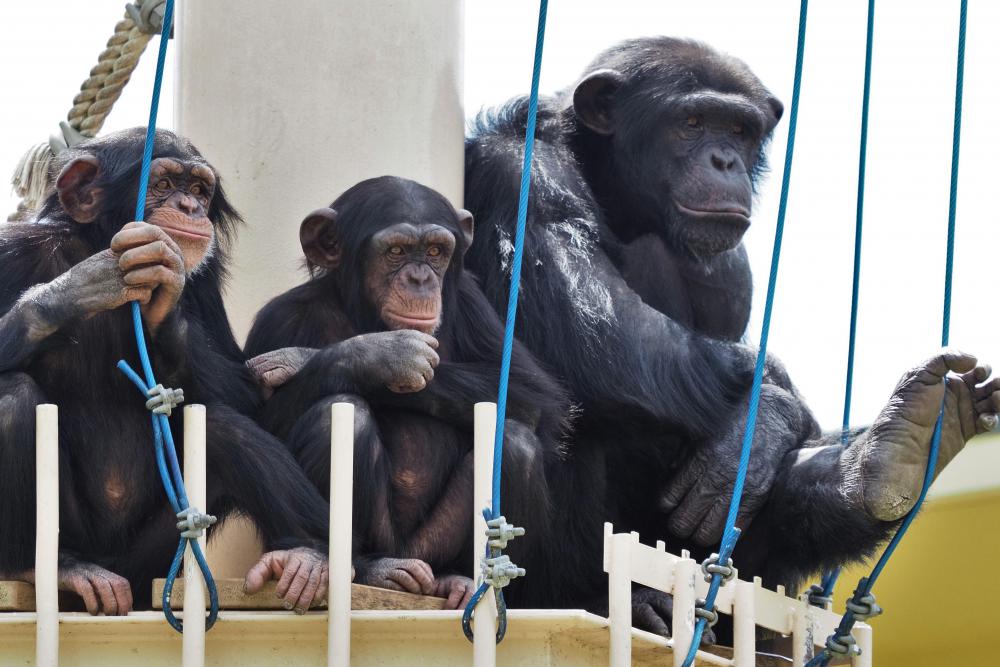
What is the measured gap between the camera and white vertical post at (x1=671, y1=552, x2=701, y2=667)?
12.9 feet

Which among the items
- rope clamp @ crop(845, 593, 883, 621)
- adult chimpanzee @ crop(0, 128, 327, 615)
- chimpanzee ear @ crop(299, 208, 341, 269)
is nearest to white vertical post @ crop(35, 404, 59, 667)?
adult chimpanzee @ crop(0, 128, 327, 615)

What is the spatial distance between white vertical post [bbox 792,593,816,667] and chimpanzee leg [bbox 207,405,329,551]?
128 cm

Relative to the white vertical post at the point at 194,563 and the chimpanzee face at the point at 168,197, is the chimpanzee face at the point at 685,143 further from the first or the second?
the white vertical post at the point at 194,563

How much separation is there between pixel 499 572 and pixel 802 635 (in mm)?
1355

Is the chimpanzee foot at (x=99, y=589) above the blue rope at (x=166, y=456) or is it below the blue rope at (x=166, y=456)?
below

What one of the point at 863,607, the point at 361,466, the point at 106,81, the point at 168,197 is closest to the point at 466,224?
the point at 168,197

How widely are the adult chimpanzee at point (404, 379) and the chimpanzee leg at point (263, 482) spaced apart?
0.48ft

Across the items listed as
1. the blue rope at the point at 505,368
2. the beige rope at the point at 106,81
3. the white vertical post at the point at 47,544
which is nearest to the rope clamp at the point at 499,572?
the blue rope at the point at 505,368

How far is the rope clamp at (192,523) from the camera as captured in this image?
11.8 feet

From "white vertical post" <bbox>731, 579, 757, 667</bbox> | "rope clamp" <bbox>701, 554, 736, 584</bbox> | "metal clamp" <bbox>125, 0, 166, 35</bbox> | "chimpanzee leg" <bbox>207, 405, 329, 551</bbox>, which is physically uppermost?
"metal clamp" <bbox>125, 0, 166, 35</bbox>

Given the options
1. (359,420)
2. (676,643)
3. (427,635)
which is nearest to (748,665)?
(676,643)

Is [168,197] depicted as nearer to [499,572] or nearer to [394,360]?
[394,360]

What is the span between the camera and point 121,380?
4.34 m

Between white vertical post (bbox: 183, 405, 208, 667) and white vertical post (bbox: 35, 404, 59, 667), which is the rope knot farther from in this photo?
white vertical post (bbox: 35, 404, 59, 667)
